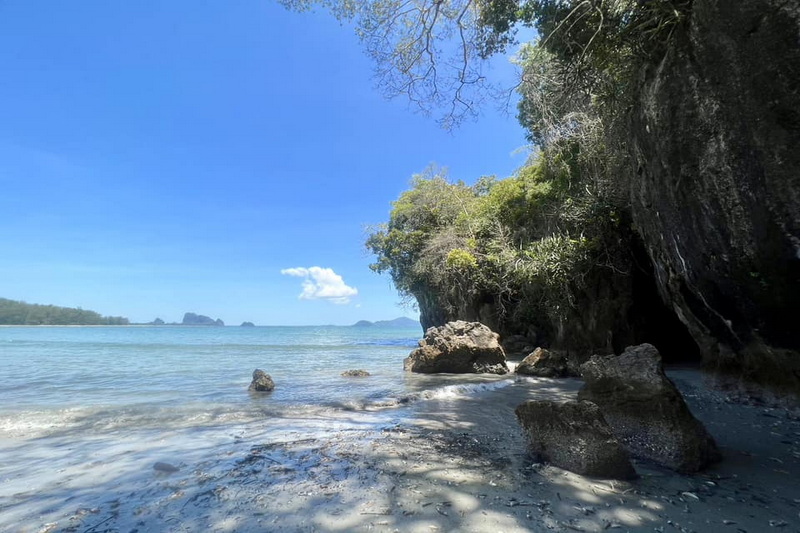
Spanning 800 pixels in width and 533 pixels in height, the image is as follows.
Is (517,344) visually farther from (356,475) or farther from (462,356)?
(356,475)

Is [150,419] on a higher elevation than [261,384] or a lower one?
lower

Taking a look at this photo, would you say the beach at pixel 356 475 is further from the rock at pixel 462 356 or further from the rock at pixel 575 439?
the rock at pixel 462 356

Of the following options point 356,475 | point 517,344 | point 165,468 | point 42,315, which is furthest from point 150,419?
point 42,315

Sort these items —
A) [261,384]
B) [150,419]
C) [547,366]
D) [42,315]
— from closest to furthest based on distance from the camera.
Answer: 1. [150,419]
2. [261,384]
3. [547,366]
4. [42,315]

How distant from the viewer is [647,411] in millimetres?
4004

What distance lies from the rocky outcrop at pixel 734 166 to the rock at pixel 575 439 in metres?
2.48

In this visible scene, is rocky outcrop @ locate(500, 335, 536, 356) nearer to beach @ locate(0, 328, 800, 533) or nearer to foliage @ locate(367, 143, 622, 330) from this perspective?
foliage @ locate(367, 143, 622, 330)

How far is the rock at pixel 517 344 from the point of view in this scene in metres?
16.0

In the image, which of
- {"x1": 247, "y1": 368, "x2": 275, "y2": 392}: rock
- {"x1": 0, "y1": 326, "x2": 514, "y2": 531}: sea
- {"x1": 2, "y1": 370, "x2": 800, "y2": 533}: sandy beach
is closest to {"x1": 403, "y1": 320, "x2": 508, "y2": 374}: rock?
{"x1": 0, "y1": 326, "x2": 514, "y2": 531}: sea

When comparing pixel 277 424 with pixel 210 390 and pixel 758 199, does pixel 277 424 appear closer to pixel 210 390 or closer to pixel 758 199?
pixel 210 390

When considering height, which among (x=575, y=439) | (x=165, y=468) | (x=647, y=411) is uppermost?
(x=647, y=411)

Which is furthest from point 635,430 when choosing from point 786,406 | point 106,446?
point 106,446

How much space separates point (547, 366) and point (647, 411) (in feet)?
22.2

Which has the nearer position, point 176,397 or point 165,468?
point 165,468
